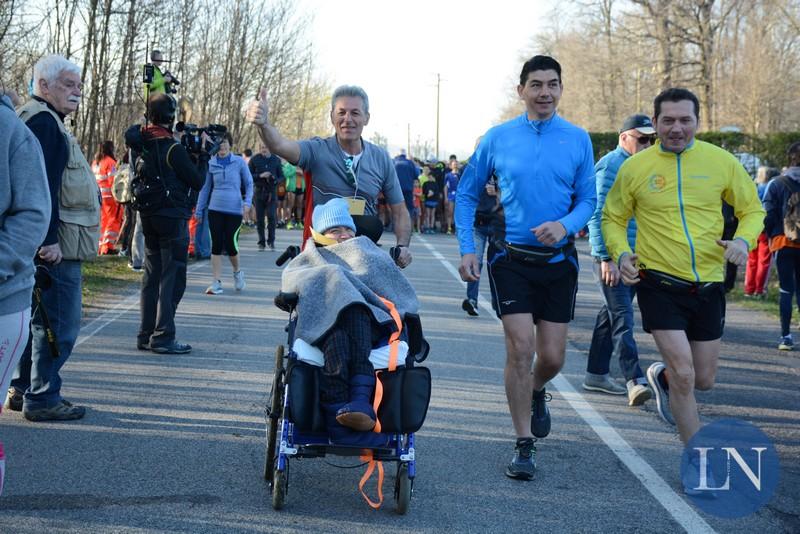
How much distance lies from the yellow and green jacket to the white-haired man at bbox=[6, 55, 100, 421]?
3292 mm

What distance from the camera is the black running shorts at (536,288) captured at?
576cm

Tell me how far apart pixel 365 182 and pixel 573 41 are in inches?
2405

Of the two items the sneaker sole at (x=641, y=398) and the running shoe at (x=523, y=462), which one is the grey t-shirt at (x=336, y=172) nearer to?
the running shoe at (x=523, y=462)

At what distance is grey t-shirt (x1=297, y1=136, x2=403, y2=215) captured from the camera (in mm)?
6016

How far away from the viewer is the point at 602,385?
8141 mm

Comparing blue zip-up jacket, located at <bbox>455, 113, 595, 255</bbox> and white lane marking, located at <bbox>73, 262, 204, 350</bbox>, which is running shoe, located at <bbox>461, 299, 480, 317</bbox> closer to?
white lane marking, located at <bbox>73, 262, 204, 350</bbox>

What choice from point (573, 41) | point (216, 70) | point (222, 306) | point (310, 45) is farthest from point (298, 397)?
point (573, 41)

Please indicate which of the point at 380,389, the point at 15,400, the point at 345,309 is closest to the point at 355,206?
the point at 345,309

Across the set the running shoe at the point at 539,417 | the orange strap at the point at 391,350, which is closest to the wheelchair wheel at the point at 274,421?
the orange strap at the point at 391,350

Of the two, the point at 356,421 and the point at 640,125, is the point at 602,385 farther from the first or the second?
the point at 356,421

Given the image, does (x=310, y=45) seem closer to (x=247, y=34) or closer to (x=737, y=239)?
(x=247, y=34)

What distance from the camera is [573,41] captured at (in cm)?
6462

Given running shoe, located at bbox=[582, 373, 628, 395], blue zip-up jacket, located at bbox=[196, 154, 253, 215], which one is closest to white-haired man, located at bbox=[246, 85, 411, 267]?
running shoe, located at bbox=[582, 373, 628, 395]

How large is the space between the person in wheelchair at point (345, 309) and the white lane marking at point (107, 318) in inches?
166
